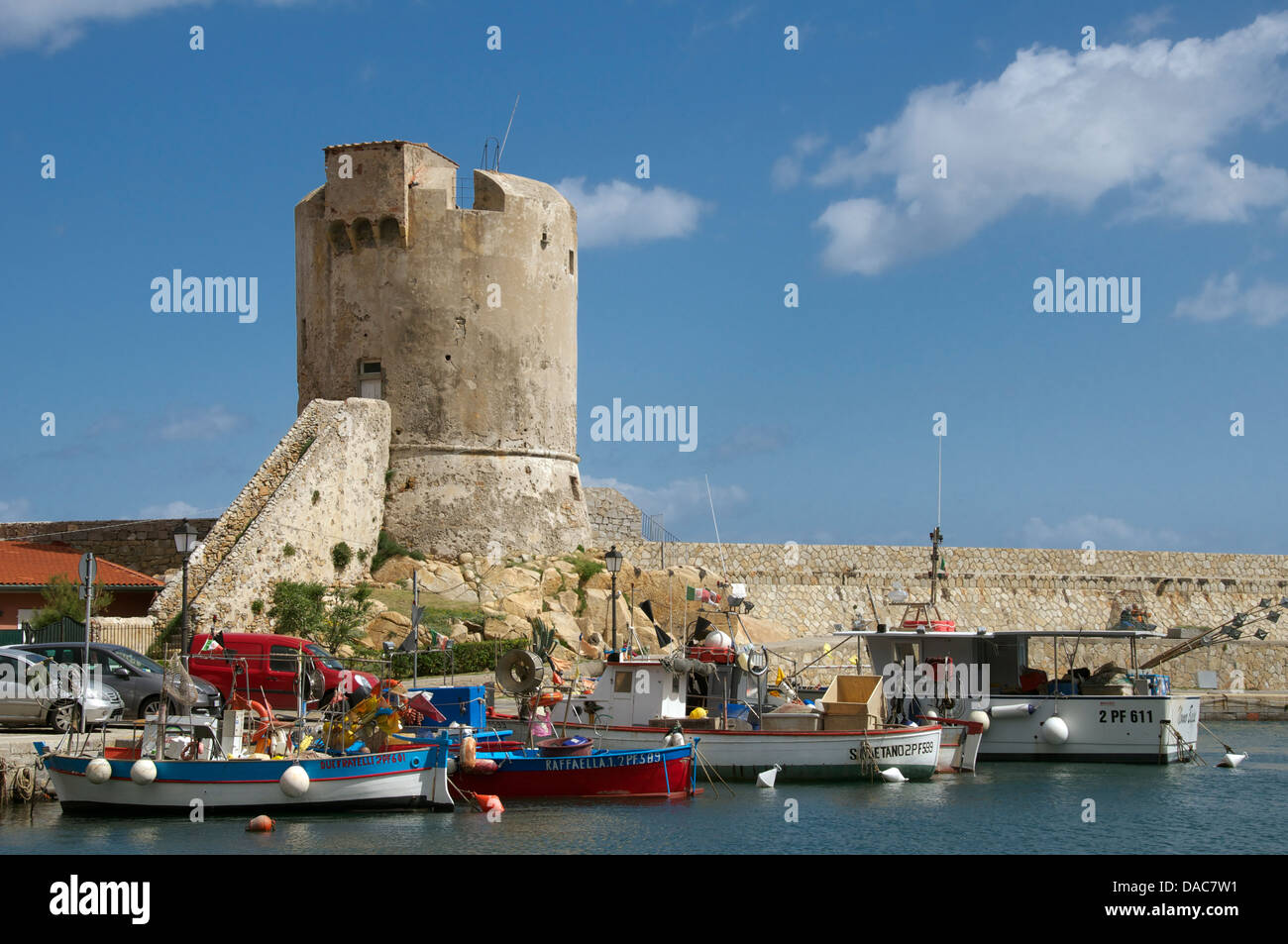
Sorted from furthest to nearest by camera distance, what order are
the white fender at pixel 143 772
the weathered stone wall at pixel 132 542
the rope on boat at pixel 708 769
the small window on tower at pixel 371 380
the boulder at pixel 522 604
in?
the weathered stone wall at pixel 132 542 → the small window on tower at pixel 371 380 → the boulder at pixel 522 604 → the rope on boat at pixel 708 769 → the white fender at pixel 143 772

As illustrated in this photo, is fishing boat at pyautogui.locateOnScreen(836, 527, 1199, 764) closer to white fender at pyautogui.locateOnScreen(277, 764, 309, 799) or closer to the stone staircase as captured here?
white fender at pyautogui.locateOnScreen(277, 764, 309, 799)

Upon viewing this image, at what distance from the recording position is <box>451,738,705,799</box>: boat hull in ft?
63.1

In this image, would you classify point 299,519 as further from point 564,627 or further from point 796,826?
point 796,826

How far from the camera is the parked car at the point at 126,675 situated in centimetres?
2038

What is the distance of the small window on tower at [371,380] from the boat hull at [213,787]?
1747 cm

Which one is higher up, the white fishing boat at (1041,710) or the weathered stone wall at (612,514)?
the weathered stone wall at (612,514)

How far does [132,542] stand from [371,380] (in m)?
7.01

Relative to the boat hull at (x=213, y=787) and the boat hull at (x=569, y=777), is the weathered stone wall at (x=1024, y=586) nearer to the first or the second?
the boat hull at (x=569, y=777)

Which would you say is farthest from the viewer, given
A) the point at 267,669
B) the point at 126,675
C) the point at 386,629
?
the point at 386,629

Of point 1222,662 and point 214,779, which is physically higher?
point 214,779

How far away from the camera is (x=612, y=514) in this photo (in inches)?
1590

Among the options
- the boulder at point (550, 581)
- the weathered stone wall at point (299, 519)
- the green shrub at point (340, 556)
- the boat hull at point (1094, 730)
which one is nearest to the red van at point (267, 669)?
the weathered stone wall at point (299, 519)

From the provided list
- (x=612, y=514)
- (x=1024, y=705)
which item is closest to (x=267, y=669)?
Answer: (x=1024, y=705)
